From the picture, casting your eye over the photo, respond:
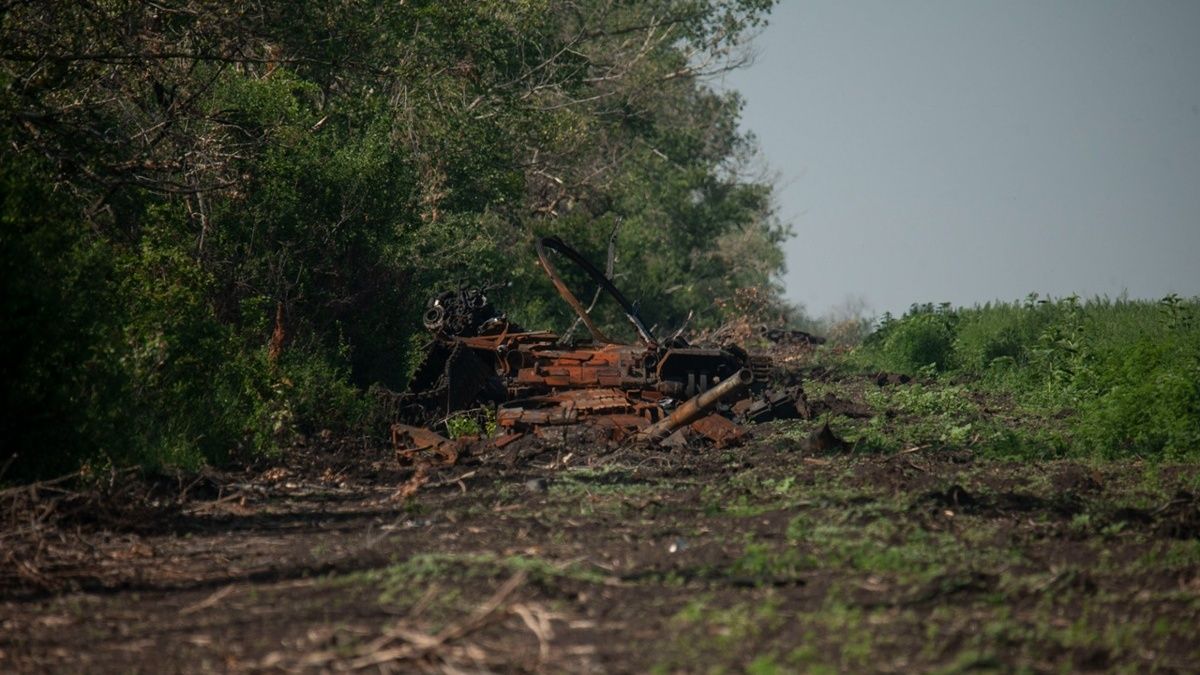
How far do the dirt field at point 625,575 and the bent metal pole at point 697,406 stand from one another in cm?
122

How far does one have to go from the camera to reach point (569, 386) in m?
17.2

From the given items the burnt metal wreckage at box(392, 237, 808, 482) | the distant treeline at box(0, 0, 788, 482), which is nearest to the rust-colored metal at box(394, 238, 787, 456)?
the burnt metal wreckage at box(392, 237, 808, 482)

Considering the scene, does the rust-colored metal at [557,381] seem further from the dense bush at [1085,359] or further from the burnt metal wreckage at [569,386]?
the dense bush at [1085,359]

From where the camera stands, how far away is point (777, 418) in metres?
19.3

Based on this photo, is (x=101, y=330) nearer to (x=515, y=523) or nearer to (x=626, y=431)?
(x=515, y=523)

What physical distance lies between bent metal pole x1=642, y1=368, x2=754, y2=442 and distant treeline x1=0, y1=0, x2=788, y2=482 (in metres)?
4.17

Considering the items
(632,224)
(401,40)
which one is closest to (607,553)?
(401,40)

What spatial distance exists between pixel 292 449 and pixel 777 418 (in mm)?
6595

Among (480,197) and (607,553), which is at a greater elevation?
(480,197)

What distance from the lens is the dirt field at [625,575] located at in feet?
21.0

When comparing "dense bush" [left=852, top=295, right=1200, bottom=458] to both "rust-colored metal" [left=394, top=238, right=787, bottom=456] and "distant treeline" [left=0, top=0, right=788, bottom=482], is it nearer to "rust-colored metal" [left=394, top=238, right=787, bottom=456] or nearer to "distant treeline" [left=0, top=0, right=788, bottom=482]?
"rust-colored metal" [left=394, top=238, right=787, bottom=456]

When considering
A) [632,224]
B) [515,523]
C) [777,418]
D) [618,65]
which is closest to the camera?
[515,523]

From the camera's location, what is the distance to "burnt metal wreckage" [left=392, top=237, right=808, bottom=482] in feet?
51.3

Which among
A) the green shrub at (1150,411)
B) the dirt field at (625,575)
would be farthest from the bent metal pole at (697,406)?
the green shrub at (1150,411)
